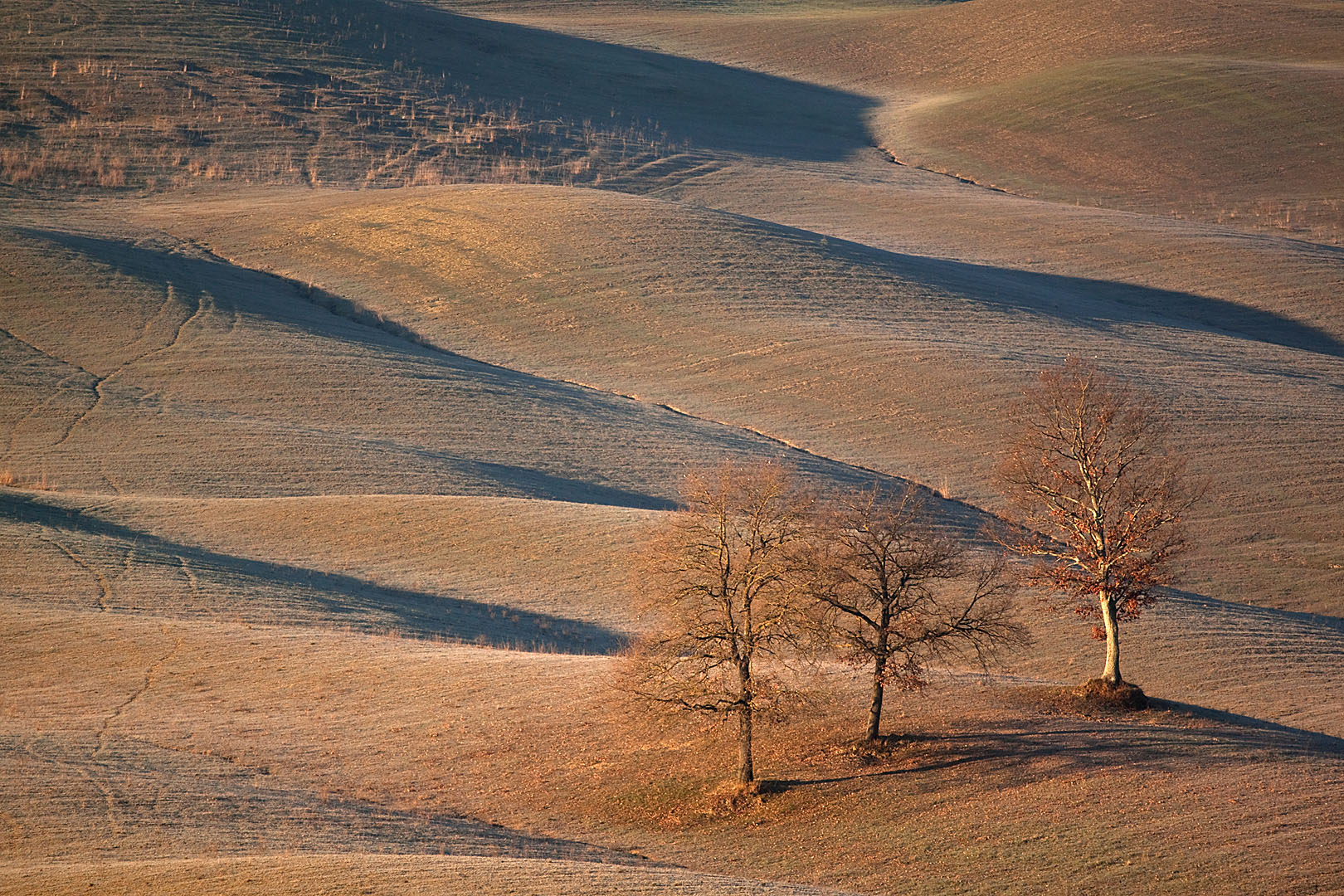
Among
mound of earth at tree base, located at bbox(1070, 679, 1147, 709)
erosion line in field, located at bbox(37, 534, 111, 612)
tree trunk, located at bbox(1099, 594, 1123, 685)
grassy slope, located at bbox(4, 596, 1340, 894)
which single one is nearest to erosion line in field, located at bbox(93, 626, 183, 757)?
grassy slope, located at bbox(4, 596, 1340, 894)

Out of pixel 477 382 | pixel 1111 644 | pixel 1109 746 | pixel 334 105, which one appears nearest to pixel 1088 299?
pixel 477 382

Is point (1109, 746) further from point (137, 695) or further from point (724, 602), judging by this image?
point (137, 695)

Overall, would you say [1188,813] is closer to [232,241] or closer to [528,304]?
[528,304]

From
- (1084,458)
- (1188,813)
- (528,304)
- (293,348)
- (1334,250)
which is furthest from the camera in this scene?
(1334,250)

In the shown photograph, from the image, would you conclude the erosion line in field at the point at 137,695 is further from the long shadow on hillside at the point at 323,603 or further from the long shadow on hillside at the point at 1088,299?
the long shadow on hillside at the point at 1088,299

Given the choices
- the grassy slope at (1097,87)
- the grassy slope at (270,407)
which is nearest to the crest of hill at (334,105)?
the grassy slope at (1097,87)

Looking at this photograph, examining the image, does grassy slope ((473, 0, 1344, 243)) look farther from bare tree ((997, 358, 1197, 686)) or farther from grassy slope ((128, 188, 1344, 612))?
bare tree ((997, 358, 1197, 686))

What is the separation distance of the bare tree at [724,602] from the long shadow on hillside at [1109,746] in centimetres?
175

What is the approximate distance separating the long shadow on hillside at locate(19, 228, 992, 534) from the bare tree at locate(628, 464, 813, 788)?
16.3 meters

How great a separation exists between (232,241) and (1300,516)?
167ft

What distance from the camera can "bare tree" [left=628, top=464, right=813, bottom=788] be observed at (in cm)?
2047

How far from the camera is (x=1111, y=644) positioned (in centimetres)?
2298

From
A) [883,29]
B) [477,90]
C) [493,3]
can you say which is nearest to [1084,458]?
[477,90]

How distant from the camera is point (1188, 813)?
18.0 meters
